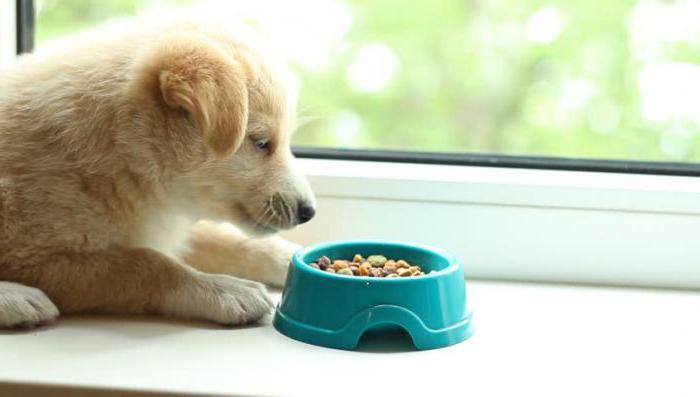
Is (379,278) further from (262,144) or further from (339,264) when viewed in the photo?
(262,144)

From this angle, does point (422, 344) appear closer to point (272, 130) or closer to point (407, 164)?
point (272, 130)

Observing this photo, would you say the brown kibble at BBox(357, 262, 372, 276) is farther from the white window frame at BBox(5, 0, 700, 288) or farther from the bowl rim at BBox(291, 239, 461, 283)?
the white window frame at BBox(5, 0, 700, 288)

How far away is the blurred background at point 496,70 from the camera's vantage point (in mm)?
2510

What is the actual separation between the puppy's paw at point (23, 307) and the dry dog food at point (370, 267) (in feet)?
1.18

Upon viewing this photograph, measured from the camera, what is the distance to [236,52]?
1350 millimetres

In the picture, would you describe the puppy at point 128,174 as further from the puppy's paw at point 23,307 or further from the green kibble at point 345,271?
the green kibble at point 345,271

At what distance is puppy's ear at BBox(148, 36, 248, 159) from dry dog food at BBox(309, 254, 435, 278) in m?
0.22

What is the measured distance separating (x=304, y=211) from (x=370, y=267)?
13 cm

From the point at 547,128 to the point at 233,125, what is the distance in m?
1.80

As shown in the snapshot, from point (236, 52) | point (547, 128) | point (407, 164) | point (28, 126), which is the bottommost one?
point (547, 128)

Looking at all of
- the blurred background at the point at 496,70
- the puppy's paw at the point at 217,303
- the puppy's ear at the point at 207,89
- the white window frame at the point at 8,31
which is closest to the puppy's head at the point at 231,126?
the puppy's ear at the point at 207,89

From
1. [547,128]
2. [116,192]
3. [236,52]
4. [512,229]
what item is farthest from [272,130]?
[547,128]

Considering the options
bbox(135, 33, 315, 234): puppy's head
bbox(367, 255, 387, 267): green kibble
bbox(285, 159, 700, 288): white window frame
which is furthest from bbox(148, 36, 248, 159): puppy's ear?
bbox(285, 159, 700, 288): white window frame

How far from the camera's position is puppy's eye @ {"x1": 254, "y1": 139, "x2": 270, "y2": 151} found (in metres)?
1.37
